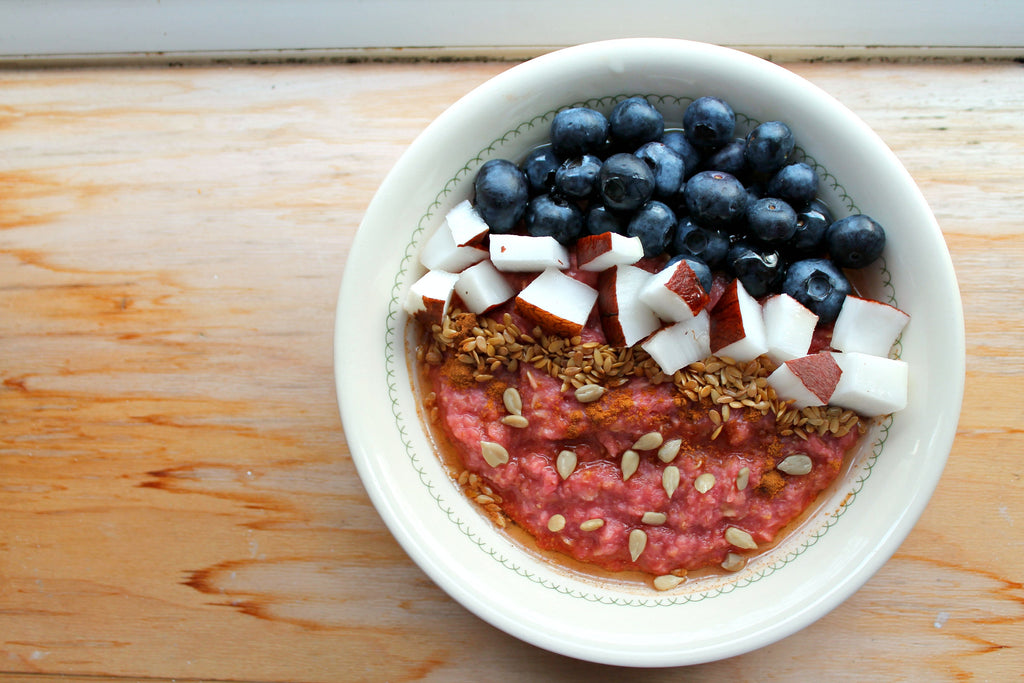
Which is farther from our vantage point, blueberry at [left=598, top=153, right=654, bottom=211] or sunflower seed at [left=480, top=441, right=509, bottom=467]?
sunflower seed at [left=480, top=441, right=509, bottom=467]

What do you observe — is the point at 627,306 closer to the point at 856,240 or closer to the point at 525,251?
the point at 525,251

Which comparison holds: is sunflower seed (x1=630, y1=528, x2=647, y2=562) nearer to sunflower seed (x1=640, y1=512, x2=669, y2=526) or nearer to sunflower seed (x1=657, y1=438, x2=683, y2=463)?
sunflower seed (x1=640, y1=512, x2=669, y2=526)

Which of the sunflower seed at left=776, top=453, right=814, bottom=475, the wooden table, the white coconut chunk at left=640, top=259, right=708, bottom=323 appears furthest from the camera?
the wooden table

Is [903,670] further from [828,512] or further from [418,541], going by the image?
[418,541]

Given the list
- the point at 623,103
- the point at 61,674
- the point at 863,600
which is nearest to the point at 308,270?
the point at 623,103

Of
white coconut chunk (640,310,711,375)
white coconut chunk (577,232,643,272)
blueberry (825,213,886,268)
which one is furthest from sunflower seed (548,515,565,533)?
blueberry (825,213,886,268)

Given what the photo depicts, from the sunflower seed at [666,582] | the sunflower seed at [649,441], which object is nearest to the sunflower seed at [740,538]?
the sunflower seed at [666,582]

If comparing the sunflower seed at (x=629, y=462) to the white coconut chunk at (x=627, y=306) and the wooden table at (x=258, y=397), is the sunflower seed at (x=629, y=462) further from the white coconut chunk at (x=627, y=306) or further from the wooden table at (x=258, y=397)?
the wooden table at (x=258, y=397)
